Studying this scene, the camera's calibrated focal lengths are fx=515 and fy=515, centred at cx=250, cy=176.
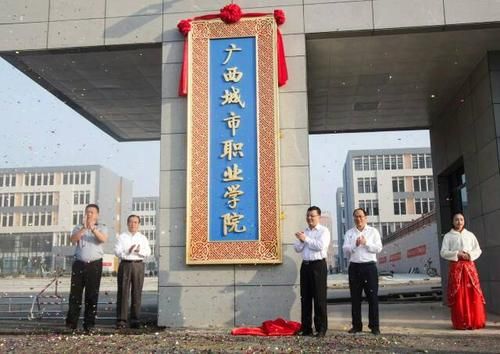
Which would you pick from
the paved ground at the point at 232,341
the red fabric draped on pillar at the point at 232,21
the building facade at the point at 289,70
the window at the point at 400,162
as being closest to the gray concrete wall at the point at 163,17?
the building facade at the point at 289,70

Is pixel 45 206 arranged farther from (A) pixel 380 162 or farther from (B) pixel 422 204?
(B) pixel 422 204

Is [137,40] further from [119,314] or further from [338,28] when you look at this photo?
[119,314]

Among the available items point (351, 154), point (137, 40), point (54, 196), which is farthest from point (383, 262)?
point (137, 40)

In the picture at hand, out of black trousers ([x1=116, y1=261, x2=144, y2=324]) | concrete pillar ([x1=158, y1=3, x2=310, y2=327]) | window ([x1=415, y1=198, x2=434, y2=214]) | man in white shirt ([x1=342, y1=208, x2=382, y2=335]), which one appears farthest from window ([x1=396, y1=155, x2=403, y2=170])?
black trousers ([x1=116, y1=261, x2=144, y2=324])

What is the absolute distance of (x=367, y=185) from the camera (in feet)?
166

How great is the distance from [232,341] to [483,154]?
4319 millimetres

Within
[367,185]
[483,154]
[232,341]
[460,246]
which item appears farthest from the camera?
[367,185]

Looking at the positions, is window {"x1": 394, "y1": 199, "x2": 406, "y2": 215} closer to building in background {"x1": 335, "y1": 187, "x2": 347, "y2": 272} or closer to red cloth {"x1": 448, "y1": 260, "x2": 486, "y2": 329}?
building in background {"x1": 335, "y1": 187, "x2": 347, "y2": 272}

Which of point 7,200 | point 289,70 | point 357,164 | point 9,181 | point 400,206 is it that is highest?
point 357,164

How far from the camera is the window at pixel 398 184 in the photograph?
160 feet

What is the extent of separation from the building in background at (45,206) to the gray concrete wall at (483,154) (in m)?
43.7

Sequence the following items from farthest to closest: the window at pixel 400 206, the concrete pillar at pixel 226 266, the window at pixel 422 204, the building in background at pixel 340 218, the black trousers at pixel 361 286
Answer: the building in background at pixel 340 218
the window at pixel 400 206
the window at pixel 422 204
the concrete pillar at pixel 226 266
the black trousers at pixel 361 286

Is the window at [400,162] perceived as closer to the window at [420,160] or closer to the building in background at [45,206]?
the window at [420,160]

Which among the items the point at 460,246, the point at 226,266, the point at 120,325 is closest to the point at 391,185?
the point at 460,246
